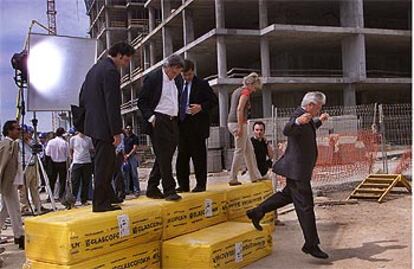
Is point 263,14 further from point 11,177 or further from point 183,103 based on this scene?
point 11,177

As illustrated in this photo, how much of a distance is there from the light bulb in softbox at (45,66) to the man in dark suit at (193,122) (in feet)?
6.60

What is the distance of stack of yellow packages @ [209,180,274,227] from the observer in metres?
5.50

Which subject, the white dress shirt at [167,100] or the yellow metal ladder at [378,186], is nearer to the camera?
the white dress shirt at [167,100]

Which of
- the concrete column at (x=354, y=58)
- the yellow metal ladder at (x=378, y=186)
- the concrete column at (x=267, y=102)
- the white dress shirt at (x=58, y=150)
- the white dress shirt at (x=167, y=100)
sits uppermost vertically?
the concrete column at (x=354, y=58)

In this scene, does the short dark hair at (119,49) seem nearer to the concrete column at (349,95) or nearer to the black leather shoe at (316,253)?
the black leather shoe at (316,253)

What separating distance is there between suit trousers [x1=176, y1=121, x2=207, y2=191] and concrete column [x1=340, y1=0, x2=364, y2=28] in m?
24.9

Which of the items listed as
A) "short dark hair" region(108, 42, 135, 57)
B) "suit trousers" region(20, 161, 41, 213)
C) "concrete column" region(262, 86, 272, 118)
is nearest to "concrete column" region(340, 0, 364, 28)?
"concrete column" region(262, 86, 272, 118)

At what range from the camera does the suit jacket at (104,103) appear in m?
3.94

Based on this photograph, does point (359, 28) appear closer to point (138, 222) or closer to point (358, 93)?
point (358, 93)

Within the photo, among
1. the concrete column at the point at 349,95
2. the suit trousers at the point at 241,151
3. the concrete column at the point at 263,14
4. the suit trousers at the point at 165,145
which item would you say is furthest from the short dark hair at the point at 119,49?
the concrete column at the point at 349,95

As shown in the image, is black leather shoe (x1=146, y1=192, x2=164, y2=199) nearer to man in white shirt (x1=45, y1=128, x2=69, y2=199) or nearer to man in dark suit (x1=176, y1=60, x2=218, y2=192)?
man in dark suit (x1=176, y1=60, x2=218, y2=192)

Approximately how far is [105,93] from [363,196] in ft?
20.9

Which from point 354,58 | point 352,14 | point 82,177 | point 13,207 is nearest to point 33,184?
point 82,177

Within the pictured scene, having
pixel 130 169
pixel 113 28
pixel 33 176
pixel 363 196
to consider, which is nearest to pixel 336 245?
pixel 363 196
